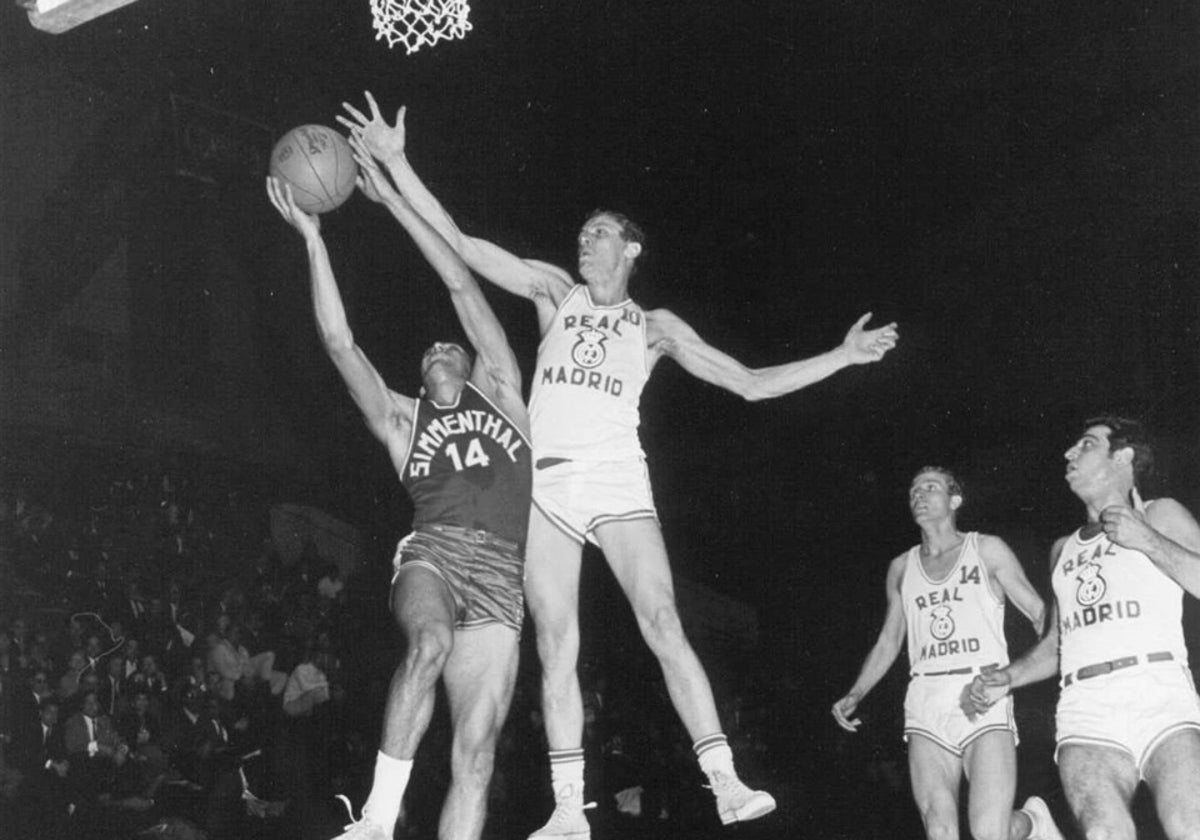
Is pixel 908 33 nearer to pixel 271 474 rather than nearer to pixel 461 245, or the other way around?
pixel 461 245

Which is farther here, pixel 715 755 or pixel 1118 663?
pixel 715 755

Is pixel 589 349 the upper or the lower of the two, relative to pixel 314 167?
lower

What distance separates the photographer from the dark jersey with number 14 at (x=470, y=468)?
6.38 m

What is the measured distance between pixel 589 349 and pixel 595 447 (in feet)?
1.58

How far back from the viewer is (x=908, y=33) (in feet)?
32.8

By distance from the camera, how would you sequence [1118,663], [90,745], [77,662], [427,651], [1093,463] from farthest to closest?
1. [77,662]
2. [90,745]
3. [427,651]
4. [1093,463]
5. [1118,663]

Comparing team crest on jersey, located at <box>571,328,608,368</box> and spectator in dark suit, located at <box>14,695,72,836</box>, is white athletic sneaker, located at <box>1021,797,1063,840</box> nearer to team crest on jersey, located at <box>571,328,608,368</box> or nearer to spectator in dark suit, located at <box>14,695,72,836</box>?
team crest on jersey, located at <box>571,328,608,368</box>

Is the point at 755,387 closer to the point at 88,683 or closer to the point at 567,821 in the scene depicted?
the point at 567,821

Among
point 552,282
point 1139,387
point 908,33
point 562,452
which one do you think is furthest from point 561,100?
point 1139,387

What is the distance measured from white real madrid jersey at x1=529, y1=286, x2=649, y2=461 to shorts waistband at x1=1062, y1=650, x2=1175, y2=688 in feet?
7.52

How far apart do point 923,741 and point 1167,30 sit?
6.41m

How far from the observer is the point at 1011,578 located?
650cm

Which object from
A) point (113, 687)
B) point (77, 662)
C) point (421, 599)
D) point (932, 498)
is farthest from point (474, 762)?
point (77, 662)

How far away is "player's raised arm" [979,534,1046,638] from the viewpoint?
21.0ft
